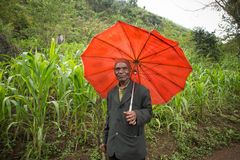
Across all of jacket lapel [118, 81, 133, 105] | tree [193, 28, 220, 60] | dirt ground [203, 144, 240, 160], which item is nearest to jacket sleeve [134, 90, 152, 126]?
jacket lapel [118, 81, 133, 105]

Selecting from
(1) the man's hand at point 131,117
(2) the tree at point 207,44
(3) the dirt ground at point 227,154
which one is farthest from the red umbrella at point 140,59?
(2) the tree at point 207,44

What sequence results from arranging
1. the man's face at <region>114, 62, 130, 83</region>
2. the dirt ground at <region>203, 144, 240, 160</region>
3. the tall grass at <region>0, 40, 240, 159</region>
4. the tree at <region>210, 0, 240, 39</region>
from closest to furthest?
1. the man's face at <region>114, 62, 130, 83</region>
2. the tall grass at <region>0, 40, 240, 159</region>
3. the dirt ground at <region>203, 144, 240, 160</region>
4. the tree at <region>210, 0, 240, 39</region>

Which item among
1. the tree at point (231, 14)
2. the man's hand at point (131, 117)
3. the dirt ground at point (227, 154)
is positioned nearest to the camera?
the man's hand at point (131, 117)

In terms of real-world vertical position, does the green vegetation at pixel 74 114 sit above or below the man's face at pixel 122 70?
below

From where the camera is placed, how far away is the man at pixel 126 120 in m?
2.03

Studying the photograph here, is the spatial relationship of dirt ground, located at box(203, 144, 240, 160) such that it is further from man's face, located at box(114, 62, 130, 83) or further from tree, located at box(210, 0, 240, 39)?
tree, located at box(210, 0, 240, 39)

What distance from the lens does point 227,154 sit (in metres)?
4.33

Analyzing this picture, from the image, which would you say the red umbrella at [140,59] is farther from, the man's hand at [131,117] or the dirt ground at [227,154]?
the dirt ground at [227,154]

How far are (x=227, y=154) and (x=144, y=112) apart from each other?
3.11 m

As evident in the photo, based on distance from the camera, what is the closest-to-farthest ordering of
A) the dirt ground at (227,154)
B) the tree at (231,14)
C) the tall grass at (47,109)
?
the tall grass at (47,109) → the dirt ground at (227,154) → the tree at (231,14)

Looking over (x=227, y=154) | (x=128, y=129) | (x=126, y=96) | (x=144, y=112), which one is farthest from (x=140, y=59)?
(x=227, y=154)

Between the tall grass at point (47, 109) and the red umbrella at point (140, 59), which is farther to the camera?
the tall grass at point (47, 109)

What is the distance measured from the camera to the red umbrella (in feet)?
6.66

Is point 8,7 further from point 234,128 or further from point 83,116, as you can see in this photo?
point 234,128
